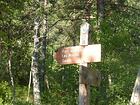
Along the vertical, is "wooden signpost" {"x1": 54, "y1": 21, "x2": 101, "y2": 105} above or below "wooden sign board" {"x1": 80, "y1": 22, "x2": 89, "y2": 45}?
below

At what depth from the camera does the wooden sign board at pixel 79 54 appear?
23.8ft

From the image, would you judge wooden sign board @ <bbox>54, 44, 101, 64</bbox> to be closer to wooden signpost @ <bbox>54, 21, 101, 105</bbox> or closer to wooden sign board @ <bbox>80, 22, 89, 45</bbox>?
wooden signpost @ <bbox>54, 21, 101, 105</bbox>

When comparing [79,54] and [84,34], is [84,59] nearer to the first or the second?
[79,54]

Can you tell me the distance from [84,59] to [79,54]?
0.15m

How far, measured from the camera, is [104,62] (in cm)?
1590

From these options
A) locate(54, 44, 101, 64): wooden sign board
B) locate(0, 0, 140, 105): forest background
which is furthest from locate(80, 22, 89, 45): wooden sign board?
locate(0, 0, 140, 105): forest background

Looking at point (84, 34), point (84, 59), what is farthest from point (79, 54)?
point (84, 34)

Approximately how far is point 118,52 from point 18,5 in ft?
15.7

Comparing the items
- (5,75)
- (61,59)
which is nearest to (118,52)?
(61,59)

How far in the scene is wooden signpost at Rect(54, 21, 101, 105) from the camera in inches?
288

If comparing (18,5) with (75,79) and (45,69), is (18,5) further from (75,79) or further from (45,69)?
(45,69)

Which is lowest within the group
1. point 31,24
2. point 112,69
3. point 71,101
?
point 71,101

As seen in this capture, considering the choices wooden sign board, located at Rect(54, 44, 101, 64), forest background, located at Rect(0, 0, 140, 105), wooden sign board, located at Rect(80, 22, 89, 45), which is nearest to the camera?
wooden sign board, located at Rect(54, 44, 101, 64)

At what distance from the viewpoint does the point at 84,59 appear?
7383 mm
